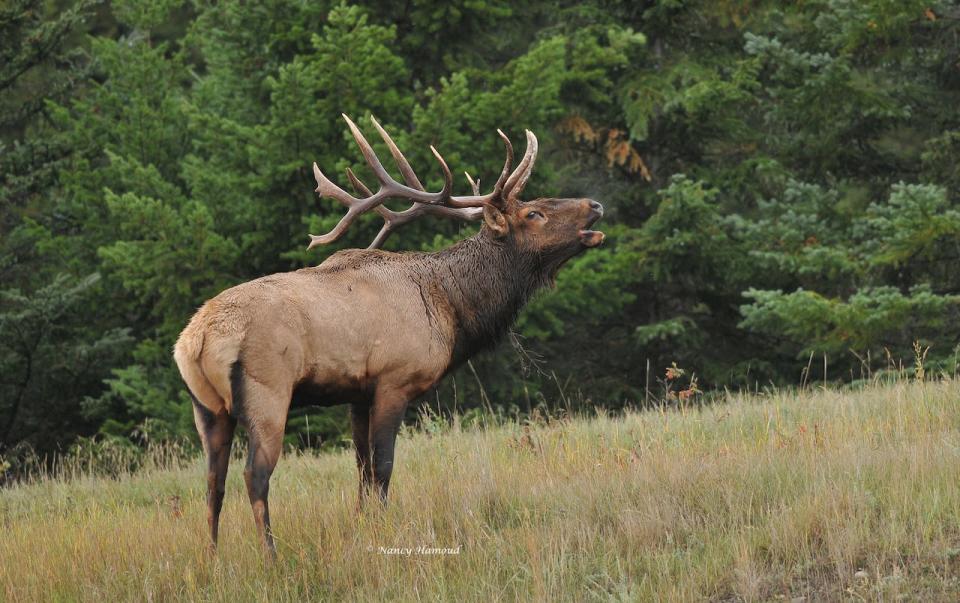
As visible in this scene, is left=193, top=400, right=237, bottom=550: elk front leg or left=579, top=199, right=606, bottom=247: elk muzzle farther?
left=579, top=199, right=606, bottom=247: elk muzzle

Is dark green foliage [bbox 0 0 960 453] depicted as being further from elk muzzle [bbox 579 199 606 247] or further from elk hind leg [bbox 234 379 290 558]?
elk hind leg [bbox 234 379 290 558]

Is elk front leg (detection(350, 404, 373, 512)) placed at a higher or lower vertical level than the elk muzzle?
lower

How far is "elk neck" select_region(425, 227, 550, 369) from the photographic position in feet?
24.5

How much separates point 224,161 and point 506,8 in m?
4.32

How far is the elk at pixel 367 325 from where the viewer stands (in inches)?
237

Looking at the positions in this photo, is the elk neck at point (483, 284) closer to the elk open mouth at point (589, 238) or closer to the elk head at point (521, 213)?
the elk head at point (521, 213)

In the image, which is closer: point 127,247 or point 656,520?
point 656,520

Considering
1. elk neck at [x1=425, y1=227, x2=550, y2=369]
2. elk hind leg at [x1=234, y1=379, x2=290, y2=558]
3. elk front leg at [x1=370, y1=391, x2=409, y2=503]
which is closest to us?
elk hind leg at [x1=234, y1=379, x2=290, y2=558]

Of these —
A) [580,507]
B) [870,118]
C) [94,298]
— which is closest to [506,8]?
[870,118]

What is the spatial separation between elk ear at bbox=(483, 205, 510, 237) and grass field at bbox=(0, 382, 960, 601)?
1.51m

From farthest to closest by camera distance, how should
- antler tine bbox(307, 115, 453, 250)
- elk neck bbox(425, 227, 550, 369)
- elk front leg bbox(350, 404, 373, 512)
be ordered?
antler tine bbox(307, 115, 453, 250) → elk neck bbox(425, 227, 550, 369) → elk front leg bbox(350, 404, 373, 512)

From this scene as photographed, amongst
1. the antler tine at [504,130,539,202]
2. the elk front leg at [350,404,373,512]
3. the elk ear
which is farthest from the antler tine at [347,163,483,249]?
the elk front leg at [350,404,373,512]

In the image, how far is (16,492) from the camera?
29.8ft

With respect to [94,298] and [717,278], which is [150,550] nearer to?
[94,298]
